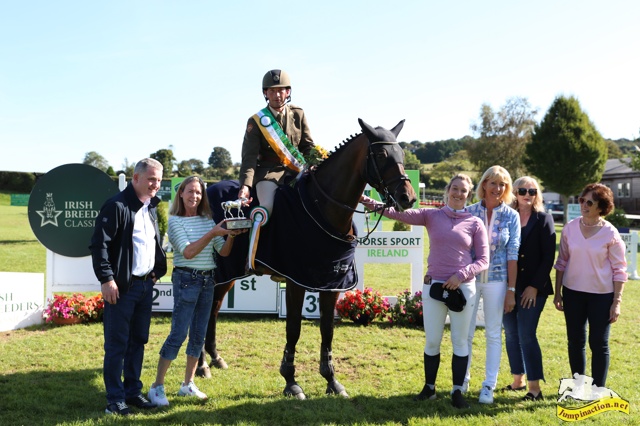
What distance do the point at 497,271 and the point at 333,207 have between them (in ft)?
5.12

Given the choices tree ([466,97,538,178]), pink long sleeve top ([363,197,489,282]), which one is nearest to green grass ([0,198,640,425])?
pink long sleeve top ([363,197,489,282])

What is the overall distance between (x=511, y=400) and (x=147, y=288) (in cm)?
336

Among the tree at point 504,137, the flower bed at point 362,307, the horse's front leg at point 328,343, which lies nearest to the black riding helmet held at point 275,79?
the horse's front leg at point 328,343

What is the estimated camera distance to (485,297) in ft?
14.5

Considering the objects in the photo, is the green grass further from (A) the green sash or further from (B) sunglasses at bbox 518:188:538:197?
(A) the green sash

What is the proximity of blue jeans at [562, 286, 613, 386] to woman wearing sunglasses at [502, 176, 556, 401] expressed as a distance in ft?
0.75

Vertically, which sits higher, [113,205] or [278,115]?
[278,115]

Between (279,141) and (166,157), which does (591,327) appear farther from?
(166,157)

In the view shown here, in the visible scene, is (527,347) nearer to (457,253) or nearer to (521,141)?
(457,253)

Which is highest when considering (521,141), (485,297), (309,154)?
(521,141)

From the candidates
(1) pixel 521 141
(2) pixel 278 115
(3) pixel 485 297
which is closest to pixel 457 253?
(3) pixel 485 297

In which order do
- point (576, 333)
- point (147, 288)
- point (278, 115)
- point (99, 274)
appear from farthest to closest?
point (278, 115) → point (576, 333) → point (147, 288) → point (99, 274)

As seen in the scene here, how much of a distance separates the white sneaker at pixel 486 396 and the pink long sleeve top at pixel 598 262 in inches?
45.5

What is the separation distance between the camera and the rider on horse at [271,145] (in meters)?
4.72
